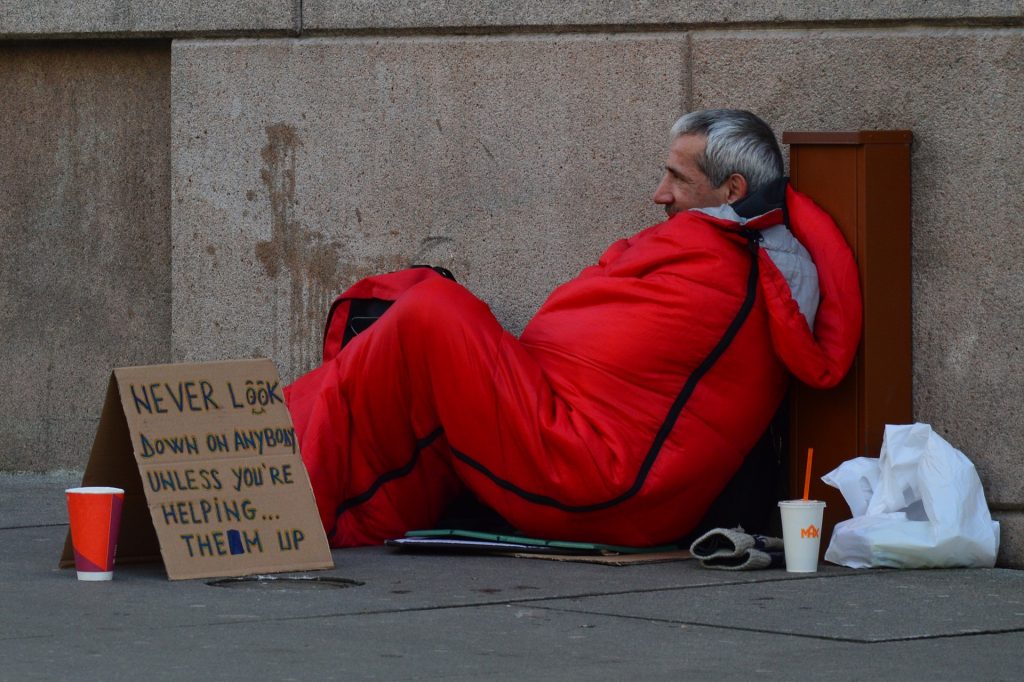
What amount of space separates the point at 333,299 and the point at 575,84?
3.54ft

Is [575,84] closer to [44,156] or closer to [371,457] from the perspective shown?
[371,457]

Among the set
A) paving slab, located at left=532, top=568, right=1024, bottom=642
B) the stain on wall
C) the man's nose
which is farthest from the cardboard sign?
the stain on wall

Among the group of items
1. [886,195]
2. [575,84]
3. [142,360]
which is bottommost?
[142,360]

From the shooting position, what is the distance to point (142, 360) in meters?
6.83

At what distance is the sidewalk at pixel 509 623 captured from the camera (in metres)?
3.49

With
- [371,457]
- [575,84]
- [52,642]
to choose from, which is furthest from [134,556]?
[575,84]

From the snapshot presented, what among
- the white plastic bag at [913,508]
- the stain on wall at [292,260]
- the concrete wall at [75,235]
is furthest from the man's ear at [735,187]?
the concrete wall at [75,235]

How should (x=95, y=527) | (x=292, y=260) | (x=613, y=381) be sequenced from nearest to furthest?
1. (x=95, y=527)
2. (x=613, y=381)
3. (x=292, y=260)

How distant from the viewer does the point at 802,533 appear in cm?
482

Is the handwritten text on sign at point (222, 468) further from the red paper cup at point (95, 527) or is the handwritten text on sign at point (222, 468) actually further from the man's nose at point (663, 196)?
the man's nose at point (663, 196)

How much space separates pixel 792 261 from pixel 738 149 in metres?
0.42

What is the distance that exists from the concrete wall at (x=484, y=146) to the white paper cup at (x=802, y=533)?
694 millimetres

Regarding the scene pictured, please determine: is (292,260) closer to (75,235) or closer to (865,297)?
(75,235)

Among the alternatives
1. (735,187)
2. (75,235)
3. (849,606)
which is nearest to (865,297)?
(735,187)
